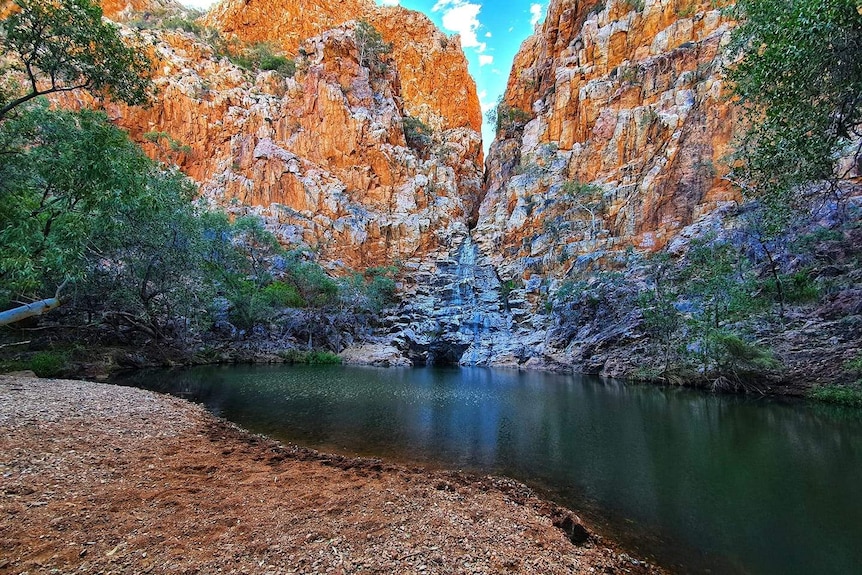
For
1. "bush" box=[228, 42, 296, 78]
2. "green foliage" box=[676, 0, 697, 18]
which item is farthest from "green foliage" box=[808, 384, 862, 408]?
"bush" box=[228, 42, 296, 78]

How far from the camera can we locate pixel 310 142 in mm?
65625

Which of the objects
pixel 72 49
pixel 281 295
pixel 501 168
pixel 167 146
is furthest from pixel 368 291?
pixel 72 49

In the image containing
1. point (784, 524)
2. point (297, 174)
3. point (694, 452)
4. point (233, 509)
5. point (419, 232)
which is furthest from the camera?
point (419, 232)

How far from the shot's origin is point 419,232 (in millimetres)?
67500

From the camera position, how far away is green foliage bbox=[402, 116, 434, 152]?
3182 inches

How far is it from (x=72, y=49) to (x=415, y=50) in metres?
96.2

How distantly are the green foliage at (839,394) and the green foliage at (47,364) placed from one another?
37.4 meters

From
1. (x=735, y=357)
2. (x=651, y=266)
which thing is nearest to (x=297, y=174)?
(x=651, y=266)

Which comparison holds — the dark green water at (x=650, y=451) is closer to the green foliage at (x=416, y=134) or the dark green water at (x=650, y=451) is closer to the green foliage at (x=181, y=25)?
the green foliage at (x=416, y=134)

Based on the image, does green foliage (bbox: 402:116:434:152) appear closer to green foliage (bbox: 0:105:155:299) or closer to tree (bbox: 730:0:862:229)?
green foliage (bbox: 0:105:155:299)

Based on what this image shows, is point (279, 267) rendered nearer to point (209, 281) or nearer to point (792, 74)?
point (209, 281)

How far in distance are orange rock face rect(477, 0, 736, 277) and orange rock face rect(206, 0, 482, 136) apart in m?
25.0

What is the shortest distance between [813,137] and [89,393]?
26.0 meters

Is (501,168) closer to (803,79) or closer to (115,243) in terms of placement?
(803,79)
